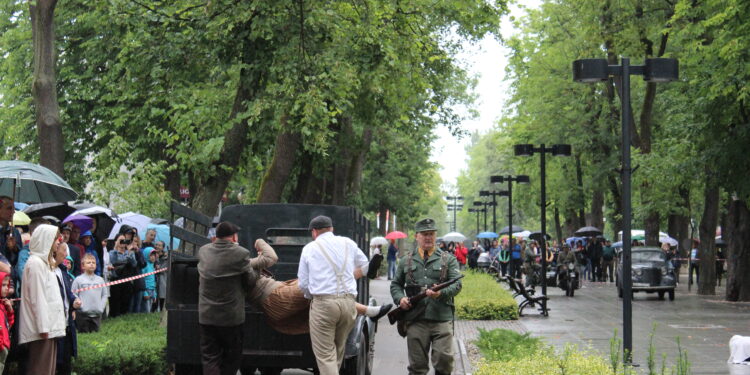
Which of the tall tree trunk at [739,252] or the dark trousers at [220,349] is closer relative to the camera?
the dark trousers at [220,349]

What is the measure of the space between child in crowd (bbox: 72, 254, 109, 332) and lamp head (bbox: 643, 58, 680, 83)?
799 cm

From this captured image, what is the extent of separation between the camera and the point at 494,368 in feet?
33.1

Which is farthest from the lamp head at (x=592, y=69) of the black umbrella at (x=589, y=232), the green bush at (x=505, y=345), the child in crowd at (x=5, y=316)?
the black umbrella at (x=589, y=232)

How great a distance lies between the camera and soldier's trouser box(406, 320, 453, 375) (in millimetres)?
9812

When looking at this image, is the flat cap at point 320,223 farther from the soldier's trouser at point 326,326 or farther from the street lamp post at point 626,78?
the street lamp post at point 626,78

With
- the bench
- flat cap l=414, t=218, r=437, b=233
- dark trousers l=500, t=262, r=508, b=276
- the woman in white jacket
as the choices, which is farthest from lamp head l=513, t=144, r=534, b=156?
the woman in white jacket

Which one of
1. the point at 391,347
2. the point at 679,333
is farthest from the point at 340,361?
the point at 679,333

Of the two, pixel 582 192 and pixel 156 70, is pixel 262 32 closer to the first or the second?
pixel 156 70

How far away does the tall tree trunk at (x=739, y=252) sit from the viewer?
28422 millimetres

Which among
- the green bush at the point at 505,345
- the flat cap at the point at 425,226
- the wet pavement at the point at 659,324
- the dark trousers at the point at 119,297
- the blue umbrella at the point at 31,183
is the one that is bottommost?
the wet pavement at the point at 659,324

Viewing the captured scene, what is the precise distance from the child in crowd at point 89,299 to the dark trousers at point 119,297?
2.50 metres

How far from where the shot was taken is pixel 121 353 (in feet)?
36.0

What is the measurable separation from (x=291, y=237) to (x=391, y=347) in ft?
17.9

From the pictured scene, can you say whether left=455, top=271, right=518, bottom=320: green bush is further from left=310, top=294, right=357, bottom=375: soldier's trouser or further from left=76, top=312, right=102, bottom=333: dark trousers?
left=310, top=294, right=357, bottom=375: soldier's trouser
